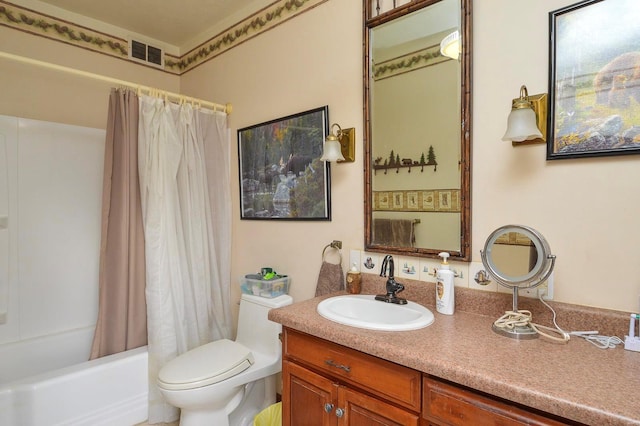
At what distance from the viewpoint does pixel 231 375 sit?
5.56 feet

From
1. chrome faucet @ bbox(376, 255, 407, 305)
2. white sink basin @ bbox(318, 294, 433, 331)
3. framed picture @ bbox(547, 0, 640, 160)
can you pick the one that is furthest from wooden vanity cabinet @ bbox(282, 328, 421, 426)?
framed picture @ bbox(547, 0, 640, 160)

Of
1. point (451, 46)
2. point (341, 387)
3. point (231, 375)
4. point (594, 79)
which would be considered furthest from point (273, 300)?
point (594, 79)

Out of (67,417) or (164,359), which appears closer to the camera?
(67,417)

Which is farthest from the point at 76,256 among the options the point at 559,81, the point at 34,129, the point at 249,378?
the point at 559,81

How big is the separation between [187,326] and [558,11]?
2.39 meters

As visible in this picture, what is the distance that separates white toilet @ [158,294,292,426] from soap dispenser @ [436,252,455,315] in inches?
38.2

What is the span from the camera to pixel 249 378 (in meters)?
1.77

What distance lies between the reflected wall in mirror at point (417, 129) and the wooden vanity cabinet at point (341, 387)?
1.93ft

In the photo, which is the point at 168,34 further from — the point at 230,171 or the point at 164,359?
the point at 164,359

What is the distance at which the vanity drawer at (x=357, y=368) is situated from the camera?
1.03 metres

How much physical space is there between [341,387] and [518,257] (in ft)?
2.55

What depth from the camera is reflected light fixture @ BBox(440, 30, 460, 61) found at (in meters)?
1.43

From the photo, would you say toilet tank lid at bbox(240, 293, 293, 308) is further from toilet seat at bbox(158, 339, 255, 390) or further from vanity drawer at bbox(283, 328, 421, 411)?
vanity drawer at bbox(283, 328, 421, 411)

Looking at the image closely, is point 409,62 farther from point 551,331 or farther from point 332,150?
point 551,331
